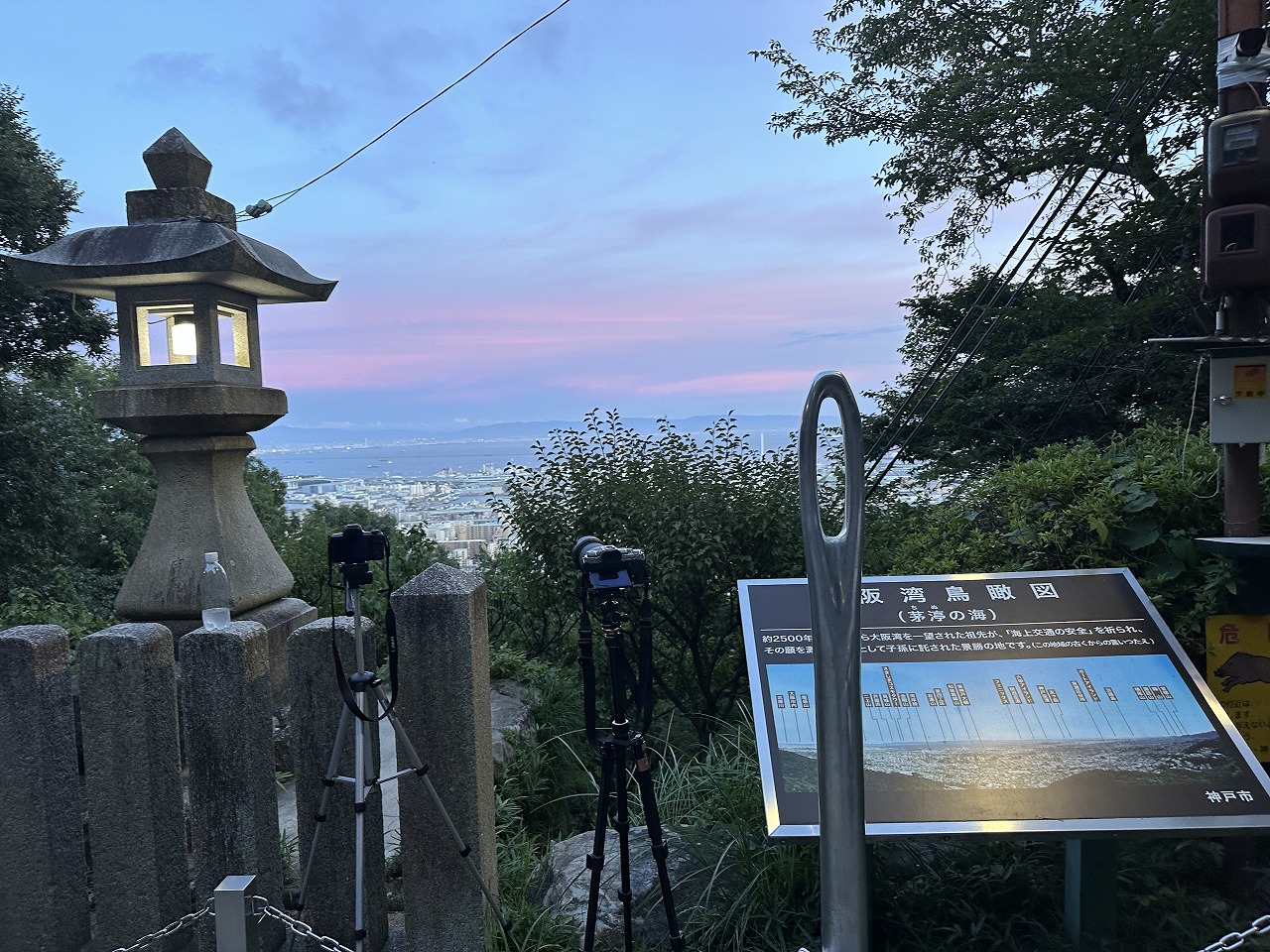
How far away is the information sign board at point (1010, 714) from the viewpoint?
2.30m

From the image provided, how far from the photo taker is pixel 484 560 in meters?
8.06

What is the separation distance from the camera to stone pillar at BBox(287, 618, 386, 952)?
267 centimetres

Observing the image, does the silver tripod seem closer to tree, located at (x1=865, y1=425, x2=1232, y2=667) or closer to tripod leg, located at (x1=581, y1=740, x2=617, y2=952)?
tripod leg, located at (x1=581, y1=740, x2=617, y2=952)

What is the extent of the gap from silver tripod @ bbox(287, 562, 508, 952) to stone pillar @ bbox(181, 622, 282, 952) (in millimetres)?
202

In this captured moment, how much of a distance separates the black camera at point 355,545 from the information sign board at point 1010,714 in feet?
4.16

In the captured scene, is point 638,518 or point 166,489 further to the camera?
point 638,518

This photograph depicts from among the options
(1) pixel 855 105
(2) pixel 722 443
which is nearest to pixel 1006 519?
(2) pixel 722 443

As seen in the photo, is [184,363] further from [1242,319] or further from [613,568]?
[1242,319]

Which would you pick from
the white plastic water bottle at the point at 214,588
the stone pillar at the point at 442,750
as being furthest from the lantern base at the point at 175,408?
the stone pillar at the point at 442,750

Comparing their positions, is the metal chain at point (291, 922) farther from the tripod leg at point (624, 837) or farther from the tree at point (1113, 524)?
the tree at point (1113, 524)

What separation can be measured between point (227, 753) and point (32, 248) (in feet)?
34.7

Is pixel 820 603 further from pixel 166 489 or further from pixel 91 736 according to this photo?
pixel 166 489

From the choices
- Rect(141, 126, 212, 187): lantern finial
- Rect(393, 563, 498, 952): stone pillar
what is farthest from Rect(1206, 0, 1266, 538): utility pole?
Rect(141, 126, 212, 187): lantern finial

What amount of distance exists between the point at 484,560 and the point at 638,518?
3.02 m
